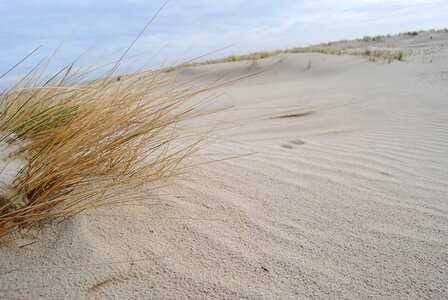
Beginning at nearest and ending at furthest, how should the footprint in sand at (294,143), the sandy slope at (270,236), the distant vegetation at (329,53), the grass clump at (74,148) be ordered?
the sandy slope at (270,236), the grass clump at (74,148), the footprint in sand at (294,143), the distant vegetation at (329,53)

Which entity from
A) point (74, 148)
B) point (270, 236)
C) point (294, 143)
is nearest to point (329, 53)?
point (294, 143)

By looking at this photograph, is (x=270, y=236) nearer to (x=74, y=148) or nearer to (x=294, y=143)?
(x=74, y=148)

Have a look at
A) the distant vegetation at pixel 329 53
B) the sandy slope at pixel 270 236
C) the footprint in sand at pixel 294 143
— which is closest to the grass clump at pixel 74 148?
the sandy slope at pixel 270 236

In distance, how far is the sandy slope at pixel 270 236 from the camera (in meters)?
1.12

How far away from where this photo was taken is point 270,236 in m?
1.38

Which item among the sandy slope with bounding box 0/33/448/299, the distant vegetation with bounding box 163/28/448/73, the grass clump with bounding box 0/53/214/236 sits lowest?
the sandy slope with bounding box 0/33/448/299

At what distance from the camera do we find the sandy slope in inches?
43.9

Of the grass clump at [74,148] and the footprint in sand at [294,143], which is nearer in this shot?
the grass clump at [74,148]

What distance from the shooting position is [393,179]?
2016 millimetres

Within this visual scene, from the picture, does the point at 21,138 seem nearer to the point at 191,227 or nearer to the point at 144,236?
the point at 144,236

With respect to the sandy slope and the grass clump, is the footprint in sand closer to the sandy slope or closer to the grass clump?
the sandy slope

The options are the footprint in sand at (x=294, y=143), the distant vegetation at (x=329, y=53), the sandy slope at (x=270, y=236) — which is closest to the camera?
the sandy slope at (x=270, y=236)

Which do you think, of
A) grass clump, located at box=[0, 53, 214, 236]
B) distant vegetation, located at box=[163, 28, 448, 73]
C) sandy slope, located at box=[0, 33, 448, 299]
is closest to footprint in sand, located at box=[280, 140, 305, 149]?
sandy slope, located at box=[0, 33, 448, 299]

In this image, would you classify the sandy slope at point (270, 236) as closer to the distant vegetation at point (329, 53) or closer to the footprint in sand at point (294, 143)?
the footprint in sand at point (294, 143)
